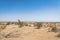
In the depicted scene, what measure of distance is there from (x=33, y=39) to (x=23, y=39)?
1.07 metres

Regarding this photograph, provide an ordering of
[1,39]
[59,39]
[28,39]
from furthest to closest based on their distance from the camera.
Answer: [1,39] → [28,39] → [59,39]

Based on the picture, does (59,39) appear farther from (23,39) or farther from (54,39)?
(23,39)

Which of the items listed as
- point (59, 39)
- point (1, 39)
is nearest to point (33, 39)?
point (59, 39)

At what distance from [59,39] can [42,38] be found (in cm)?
174

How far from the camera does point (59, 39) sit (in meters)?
12.7

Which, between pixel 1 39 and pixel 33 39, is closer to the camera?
pixel 33 39

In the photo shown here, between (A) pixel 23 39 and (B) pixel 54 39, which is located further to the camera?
(A) pixel 23 39

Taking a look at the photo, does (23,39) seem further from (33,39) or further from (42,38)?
(42,38)

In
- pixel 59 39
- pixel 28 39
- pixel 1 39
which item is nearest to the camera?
pixel 59 39

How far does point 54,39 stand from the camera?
12.9m

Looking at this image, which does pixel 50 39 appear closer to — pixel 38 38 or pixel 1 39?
pixel 38 38

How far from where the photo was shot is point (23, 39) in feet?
45.2

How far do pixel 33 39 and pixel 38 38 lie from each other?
56cm

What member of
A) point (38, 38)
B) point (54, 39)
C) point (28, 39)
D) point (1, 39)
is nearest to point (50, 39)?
point (54, 39)
